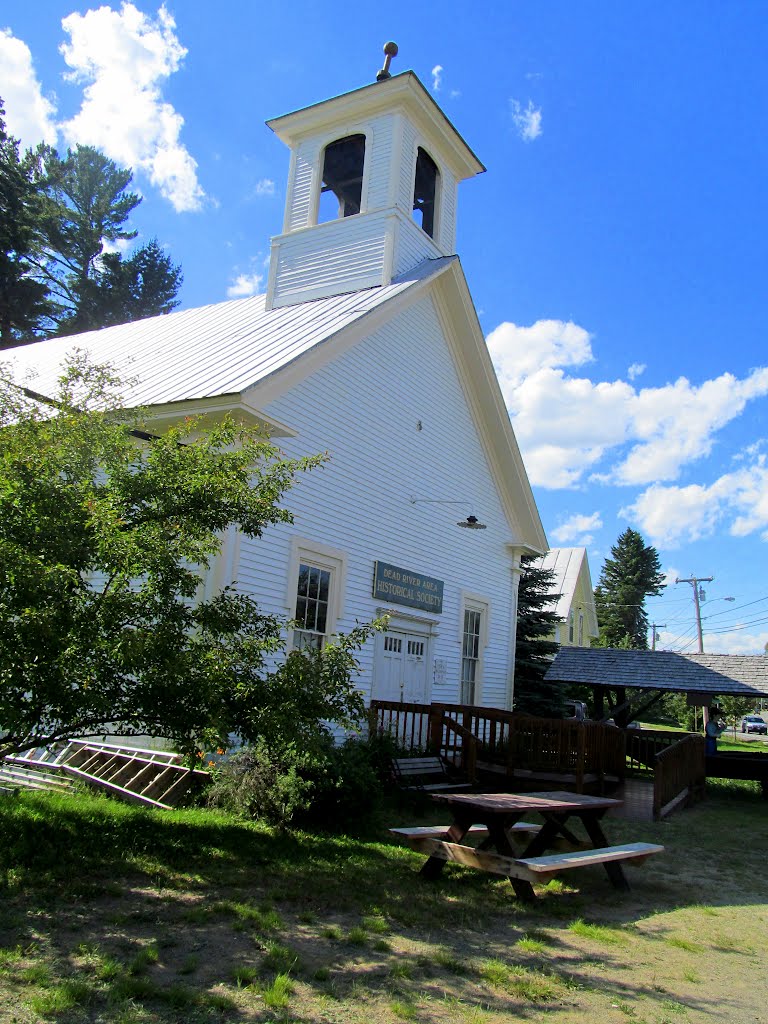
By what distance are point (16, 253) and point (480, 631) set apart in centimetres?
2893

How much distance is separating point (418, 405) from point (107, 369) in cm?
767

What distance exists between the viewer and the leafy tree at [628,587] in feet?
206

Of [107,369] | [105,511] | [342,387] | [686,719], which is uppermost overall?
[342,387]

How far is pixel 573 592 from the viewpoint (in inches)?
1751

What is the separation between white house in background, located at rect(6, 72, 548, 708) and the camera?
11.0m

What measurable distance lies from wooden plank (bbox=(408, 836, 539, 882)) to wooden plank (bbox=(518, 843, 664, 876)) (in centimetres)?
7

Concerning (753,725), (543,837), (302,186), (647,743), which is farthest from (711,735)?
(753,725)

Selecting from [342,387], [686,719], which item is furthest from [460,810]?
[686,719]

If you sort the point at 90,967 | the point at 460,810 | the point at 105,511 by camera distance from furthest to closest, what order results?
1. the point at 460,810
2. the point at 105,511
3. the point at 90,967

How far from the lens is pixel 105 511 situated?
5.43 meters

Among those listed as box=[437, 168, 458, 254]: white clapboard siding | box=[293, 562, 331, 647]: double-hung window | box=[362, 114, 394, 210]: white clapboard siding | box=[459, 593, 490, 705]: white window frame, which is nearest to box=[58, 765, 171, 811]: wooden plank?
box=[293, 562, 331, 647]: double-hung window

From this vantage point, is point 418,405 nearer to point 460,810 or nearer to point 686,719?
point 460,810

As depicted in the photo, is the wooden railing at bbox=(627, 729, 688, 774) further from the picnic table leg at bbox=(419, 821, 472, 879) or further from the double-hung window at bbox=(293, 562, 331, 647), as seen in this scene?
the picnic table leg at bbox=(419, 821, 472, 879)

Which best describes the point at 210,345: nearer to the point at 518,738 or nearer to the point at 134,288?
the point at 518,738
